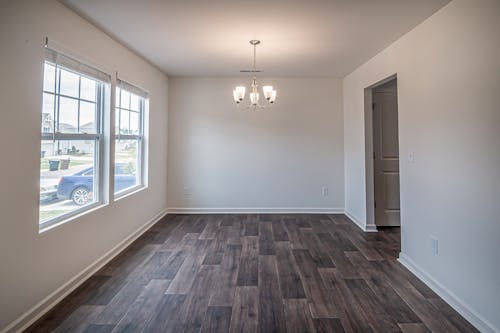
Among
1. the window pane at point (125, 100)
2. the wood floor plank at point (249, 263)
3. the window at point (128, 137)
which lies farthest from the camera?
the window pane at point (125, 100)

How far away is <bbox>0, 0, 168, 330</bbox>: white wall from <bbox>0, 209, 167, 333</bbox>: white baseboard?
0.04m

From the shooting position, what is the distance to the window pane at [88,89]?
284cm

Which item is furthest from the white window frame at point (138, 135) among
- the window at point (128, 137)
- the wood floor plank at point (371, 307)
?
the wood floor plank at point (371, 307)

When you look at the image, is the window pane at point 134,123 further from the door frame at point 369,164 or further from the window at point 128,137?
the door frame at point 369,164

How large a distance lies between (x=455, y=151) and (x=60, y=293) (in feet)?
11.8

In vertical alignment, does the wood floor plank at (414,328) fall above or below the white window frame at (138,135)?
below

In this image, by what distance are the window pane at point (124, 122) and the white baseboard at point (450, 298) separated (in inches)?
152

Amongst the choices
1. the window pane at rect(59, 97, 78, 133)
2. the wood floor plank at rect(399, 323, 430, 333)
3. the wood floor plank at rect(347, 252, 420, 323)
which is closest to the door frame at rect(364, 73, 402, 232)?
the wood floor plank at rect(347, 252, 420, 323)

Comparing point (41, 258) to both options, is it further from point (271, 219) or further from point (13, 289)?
point (271, 219)

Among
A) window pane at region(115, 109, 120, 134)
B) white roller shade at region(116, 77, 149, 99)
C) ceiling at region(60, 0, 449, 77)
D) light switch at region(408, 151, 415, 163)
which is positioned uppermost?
ceiling at region(60, 0, 449, 77)

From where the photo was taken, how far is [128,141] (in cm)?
392

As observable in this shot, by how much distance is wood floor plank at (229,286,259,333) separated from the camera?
6.58ft

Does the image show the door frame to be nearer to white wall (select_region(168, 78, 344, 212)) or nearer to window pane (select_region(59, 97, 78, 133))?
white wall (select_region(168, 78, 344, 212))

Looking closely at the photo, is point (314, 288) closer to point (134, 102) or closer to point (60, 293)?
point (60, 293)
